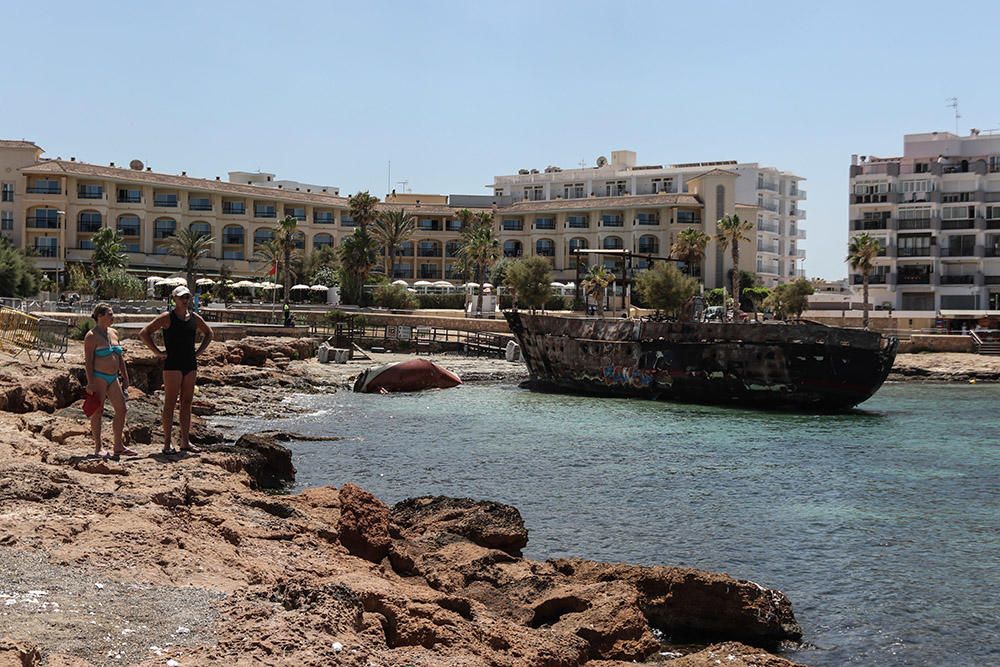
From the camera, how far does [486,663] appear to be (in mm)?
6672

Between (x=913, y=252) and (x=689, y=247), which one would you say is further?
(x=913, y=252)

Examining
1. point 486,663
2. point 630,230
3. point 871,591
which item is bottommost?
point 871,591

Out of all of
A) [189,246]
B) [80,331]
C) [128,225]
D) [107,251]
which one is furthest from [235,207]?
[80,331]

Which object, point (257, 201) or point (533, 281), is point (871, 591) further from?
point (257, 201)

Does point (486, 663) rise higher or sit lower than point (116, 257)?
lower

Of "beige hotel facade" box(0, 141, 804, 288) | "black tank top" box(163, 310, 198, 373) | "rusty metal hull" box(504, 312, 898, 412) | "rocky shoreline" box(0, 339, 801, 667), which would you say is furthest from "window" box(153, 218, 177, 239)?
"black tank top" box(163, 310, 198, 373)

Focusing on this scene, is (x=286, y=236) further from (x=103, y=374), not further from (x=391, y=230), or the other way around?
(x=103, y=374)

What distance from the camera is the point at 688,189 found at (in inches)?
3738

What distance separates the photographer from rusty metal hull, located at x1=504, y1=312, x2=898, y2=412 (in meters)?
33.8

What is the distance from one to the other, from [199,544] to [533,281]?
61.4m

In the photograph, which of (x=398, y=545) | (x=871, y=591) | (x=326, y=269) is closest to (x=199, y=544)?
(x=398, y=545)

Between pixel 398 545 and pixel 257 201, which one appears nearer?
pixel 398 545

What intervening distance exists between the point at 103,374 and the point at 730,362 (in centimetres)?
2630

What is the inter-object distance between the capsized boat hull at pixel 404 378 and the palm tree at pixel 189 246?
139 feet
